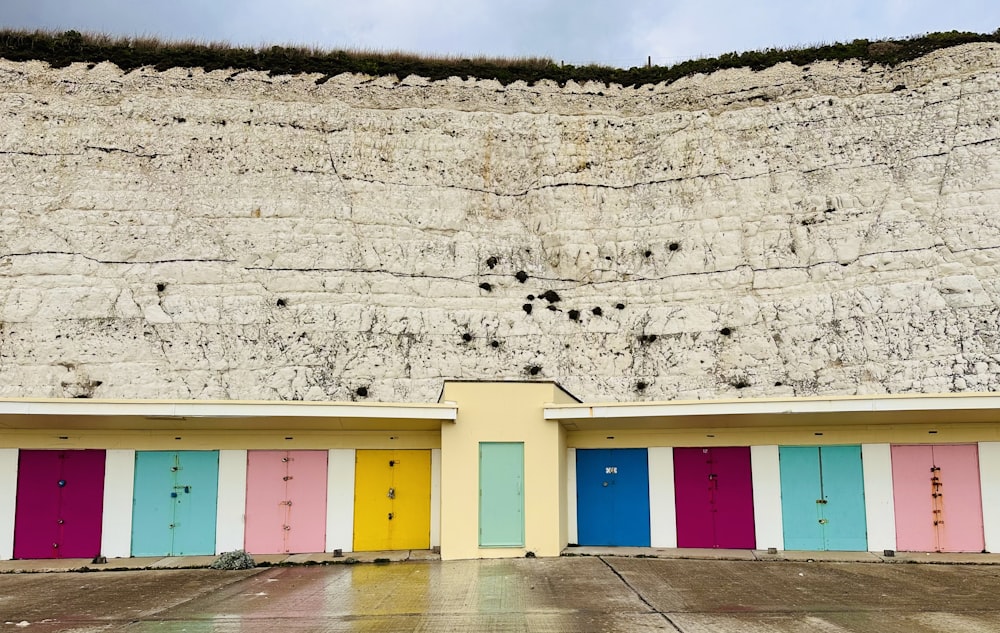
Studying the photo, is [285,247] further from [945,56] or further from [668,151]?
[945,56]

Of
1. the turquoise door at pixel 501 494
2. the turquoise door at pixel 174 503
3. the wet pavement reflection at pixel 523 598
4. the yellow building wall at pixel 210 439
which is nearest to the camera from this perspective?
the wet pavement reflection at pixel 523 598

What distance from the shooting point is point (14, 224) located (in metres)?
24.0

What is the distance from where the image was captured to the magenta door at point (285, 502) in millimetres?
13648

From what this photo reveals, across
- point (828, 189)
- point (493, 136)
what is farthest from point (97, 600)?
point (828, 189)

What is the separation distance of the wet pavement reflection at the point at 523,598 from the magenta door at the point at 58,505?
1.40 m

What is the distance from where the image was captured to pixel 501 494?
1317 centimetres

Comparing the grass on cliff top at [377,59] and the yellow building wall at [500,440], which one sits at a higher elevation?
the grass on cliff top at [377,59]

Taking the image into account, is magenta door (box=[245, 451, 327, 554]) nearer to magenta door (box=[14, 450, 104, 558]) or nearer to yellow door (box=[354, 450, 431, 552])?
yellow door (box=[354, 450, 431, 552])

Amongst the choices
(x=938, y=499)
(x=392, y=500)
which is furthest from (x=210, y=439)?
(x=938, y=499)

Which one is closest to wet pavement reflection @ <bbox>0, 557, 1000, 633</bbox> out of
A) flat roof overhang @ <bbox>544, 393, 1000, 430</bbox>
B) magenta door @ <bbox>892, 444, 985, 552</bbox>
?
magenta door @ <bbox>892, 444, 985, 552</bbox>

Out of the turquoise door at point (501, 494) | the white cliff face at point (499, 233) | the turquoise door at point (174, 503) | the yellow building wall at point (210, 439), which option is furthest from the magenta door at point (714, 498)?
the white cliff face at point (499, 233)

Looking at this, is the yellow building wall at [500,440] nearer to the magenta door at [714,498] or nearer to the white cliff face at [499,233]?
the magenta door at [714,498]

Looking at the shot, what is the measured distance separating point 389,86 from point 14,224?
12880 mm

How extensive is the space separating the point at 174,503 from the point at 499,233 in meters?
14.7
